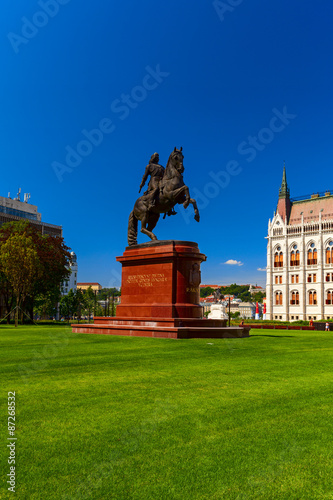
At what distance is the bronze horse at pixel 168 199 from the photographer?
74.3 ft

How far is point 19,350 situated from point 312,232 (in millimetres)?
89453

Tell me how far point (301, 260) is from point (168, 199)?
7784 centimetres

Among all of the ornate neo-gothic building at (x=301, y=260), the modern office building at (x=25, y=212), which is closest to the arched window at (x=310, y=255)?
the ornate neo-gothic building at (x=301, y=260)

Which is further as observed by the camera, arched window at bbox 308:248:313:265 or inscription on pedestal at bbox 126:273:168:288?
arched window at bbox 308:248:313:265

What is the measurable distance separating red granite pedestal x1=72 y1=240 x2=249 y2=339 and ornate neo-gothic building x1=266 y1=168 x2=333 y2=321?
76460 mm

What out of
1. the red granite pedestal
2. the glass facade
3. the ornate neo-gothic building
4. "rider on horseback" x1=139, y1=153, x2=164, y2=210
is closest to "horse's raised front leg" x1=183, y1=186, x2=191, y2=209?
"rider on horseback" x1=139, y1=153, x2=164, y2=210

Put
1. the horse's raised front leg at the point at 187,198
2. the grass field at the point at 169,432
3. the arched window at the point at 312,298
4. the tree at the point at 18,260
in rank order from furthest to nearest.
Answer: the arched window at the point at 312,298
the tree at the point at 18,260
the horse's raised front leg at the point at 187,198
the grass field at the point at 169,432

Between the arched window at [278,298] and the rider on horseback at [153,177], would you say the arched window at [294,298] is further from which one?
the rider on horseback at [153,177]

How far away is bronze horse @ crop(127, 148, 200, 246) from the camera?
74.3 feet

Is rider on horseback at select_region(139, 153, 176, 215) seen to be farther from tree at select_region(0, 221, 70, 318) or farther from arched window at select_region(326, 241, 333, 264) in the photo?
arched window at select_region(326, 241, 333, 264)

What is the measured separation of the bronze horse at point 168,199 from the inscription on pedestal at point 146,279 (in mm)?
2659

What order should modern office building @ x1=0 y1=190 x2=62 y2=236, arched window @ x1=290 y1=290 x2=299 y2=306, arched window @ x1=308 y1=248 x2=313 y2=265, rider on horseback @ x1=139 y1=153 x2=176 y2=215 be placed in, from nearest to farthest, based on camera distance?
rider on horseback @ x1=139 y1=153 x2=176 y2=215, arched window @ x1=308 y1=248 x2=313 y2=265, arched window @ x1=290 y1=290 x2=299 y2=306, modern office building @ x1=0 y1=190 x2=62 y2=236

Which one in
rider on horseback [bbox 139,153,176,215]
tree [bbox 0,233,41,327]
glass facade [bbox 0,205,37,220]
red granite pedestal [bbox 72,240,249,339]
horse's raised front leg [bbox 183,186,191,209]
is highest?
glass facade [bbox 0,205,37,220]

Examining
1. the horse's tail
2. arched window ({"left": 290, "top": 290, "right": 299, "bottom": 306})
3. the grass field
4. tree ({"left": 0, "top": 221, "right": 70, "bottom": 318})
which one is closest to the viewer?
the grass field
